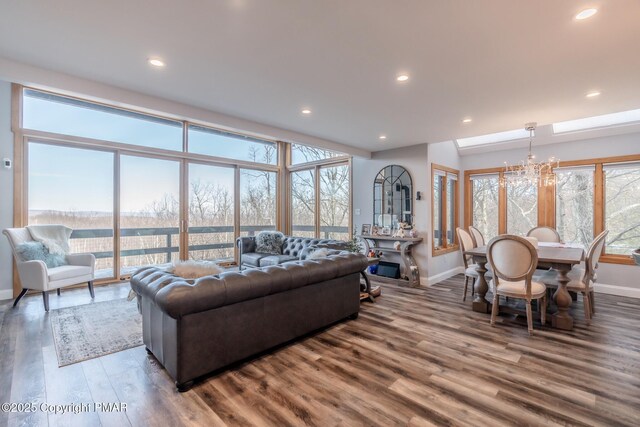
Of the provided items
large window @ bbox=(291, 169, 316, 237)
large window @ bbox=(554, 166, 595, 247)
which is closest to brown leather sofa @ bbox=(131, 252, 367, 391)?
large window @ bbox=(291, 169, 316, 237)

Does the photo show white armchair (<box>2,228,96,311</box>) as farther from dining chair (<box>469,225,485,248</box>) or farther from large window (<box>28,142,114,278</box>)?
dining chair (<box>469,225,485,248</box>)

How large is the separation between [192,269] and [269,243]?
3072 millimetres

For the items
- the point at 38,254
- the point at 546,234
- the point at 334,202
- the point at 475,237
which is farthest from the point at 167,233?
the point at 546,234

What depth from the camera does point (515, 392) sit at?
6.94 feet

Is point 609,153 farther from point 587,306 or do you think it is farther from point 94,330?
point 94,330

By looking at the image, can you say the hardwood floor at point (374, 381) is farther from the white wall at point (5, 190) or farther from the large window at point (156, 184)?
the large window at point (156, 184)

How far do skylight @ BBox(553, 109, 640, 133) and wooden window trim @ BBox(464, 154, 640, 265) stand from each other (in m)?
0.54

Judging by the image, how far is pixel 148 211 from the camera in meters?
5.44

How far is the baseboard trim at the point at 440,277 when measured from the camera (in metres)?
5.22

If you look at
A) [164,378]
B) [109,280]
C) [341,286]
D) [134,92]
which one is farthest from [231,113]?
[109,280]

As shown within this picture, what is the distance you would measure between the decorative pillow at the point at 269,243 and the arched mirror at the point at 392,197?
197cm

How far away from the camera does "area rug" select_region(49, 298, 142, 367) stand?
267 centimetres

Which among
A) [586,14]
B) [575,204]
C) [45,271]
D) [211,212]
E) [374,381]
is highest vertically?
[586,14]

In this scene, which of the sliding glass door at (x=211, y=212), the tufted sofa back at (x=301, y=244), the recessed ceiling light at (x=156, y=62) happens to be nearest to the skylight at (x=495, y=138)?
the tufted sofa back at (x=301, y=244)
